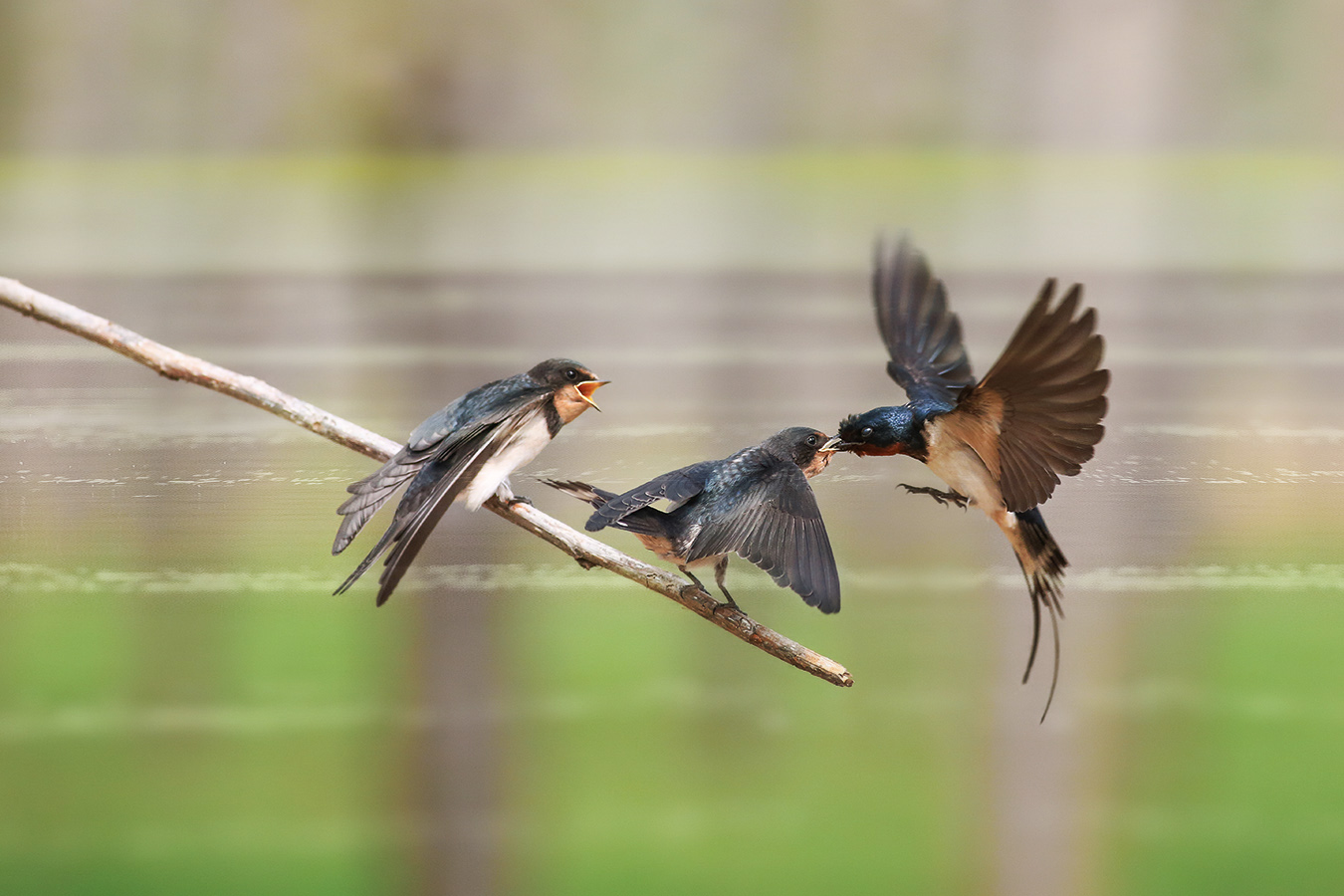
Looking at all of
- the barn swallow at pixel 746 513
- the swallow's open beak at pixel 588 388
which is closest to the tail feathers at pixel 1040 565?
the barn swallow at pixel 746 513

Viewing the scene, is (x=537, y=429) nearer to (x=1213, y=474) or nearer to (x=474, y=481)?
(x=474, y=481)

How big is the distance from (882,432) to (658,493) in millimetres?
107

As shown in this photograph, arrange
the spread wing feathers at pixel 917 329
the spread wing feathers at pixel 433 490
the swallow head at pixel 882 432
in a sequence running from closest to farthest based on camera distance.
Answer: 1. the spread wing feathers at pixel 433 490
2. the swallow head at pixel 882 432
3. the spread wing feathers at pixel 917 329

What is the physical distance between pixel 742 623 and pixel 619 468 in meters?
0.40

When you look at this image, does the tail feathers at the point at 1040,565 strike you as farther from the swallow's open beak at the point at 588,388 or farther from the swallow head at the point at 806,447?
the swallow's open beak at the point at 588,388

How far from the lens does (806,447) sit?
569mm

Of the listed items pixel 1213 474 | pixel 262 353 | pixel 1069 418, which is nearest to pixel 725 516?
pixel 1069 418

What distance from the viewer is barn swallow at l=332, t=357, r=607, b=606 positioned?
51 centimetres

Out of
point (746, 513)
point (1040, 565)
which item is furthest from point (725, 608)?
point (1040, 565)

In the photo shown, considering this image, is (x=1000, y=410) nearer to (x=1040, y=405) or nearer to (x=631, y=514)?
(x=1040, y=405)

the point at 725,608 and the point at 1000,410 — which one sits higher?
the point at 1000,410

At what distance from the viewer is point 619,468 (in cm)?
95

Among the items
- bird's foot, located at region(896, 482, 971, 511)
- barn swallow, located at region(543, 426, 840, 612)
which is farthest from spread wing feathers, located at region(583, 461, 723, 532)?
bird's foot, located at region(896, 482, 971, 511)

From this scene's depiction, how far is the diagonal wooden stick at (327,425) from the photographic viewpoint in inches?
21.2
